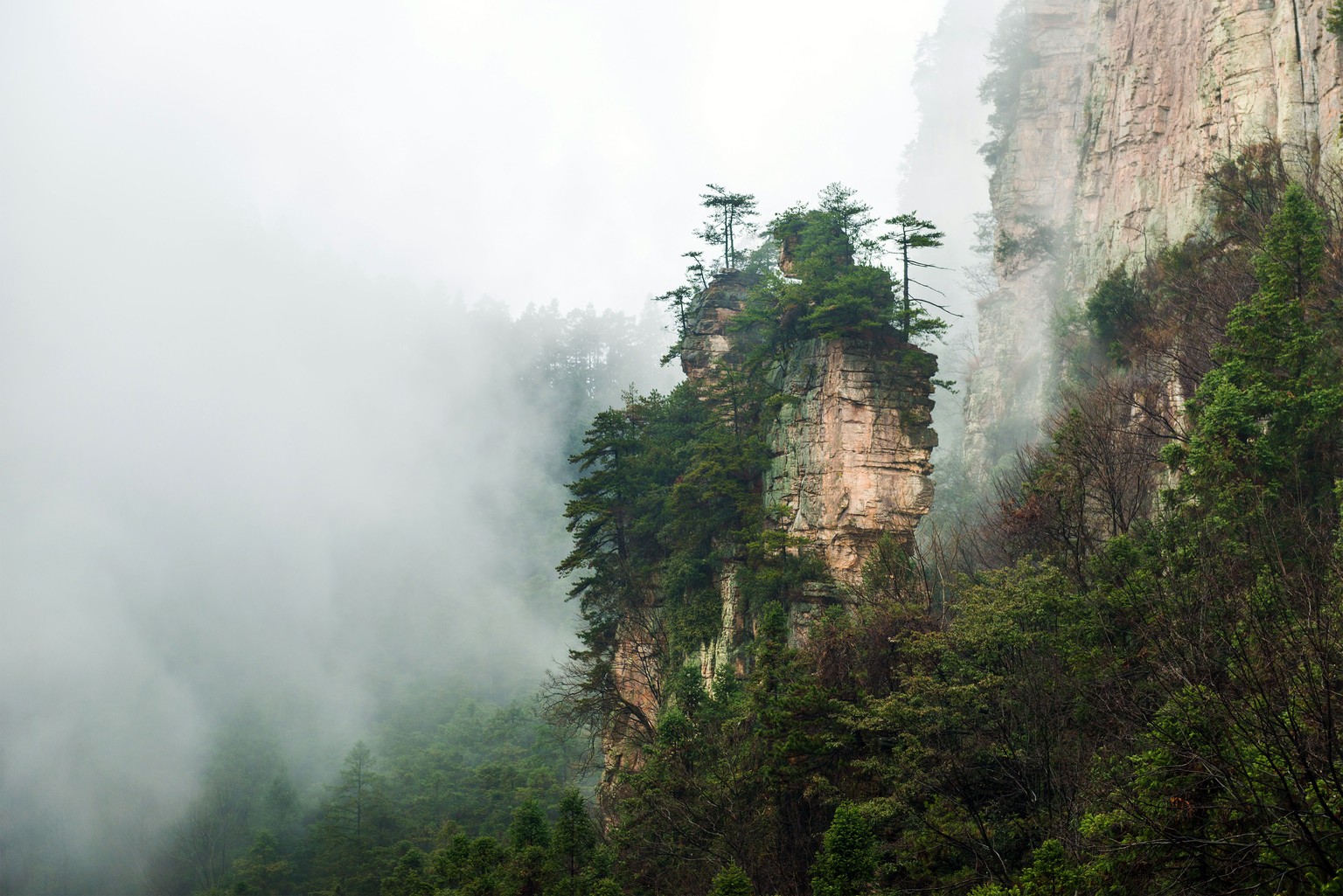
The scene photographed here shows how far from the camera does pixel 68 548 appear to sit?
8594 cm

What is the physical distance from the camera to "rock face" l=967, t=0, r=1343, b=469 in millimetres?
24203

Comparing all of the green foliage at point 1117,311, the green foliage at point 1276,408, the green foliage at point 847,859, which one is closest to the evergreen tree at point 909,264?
the green foliage at point 1117,311

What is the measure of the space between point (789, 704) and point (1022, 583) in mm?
5406

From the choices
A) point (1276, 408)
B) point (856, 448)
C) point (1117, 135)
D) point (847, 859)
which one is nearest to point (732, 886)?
point (847, 859)

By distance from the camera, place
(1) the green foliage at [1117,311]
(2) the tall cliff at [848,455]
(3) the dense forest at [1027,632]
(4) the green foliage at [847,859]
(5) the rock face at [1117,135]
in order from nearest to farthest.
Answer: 1. (3) the dense forest at [1027,632]
2. (4) the green foliage at [847,859]
3. (5) the rock face at [1117,135]
4. (1) the green foliage at [1117,311]
5. (2) the tall cliff at [848,455]

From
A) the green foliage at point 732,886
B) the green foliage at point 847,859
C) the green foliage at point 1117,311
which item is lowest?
the green foliage at point 732,886

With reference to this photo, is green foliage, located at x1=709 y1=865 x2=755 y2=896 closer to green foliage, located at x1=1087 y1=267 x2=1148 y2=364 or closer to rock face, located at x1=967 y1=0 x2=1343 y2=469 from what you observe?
green foliage, located at x1=1087 y1=267 x2=1148 y2=364

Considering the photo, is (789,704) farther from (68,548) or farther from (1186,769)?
(68,548)

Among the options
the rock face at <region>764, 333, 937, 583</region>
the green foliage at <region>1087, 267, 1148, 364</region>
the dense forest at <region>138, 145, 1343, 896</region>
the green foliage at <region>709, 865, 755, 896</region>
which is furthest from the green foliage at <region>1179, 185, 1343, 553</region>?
the rock face at <region>764, 333, 937, 583</region>

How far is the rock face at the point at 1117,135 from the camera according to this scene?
79.4 feet

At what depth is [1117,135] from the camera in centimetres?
3272

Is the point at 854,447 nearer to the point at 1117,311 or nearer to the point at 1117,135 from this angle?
the point at 1117,311

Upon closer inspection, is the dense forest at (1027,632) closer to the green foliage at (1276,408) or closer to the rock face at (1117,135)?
the green foliage at (1276,408)

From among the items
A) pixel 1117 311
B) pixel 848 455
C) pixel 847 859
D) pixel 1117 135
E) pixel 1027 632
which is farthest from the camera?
pixel 1117 135
